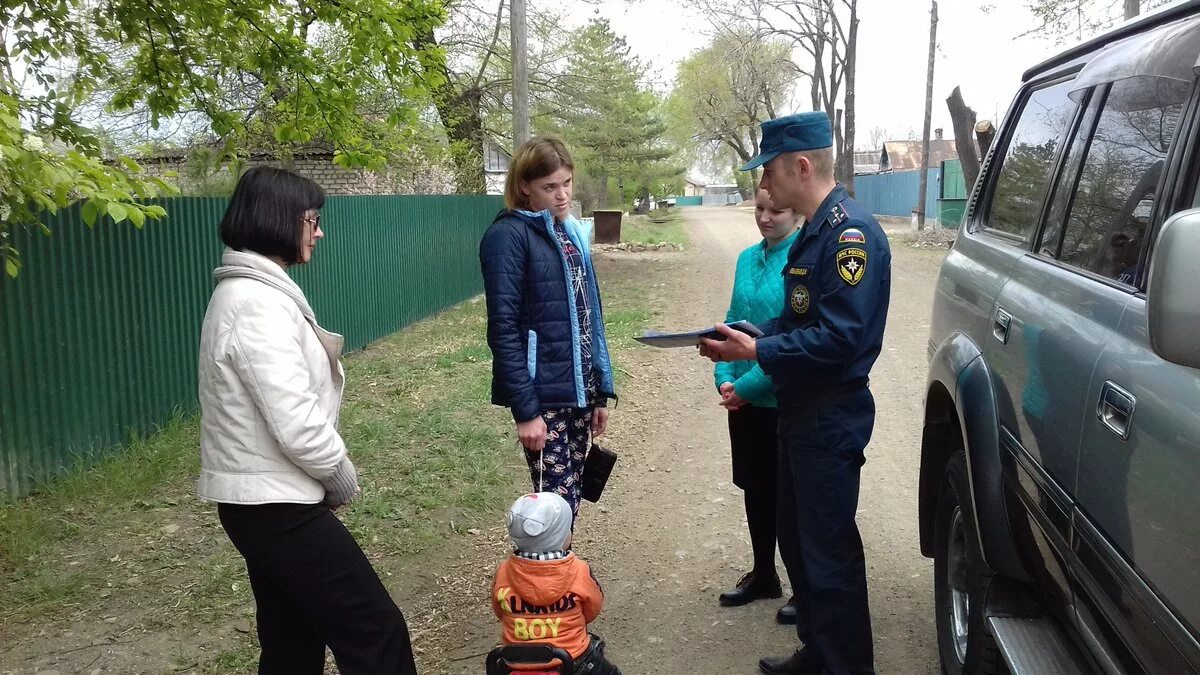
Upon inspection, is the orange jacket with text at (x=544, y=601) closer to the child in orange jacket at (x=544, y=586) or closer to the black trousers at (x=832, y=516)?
the child in orange jacket at (x=544, y=586)

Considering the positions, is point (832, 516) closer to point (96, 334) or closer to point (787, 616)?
point (787, 616)

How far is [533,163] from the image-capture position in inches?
133

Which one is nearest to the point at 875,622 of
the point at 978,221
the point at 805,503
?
the point at 805,503

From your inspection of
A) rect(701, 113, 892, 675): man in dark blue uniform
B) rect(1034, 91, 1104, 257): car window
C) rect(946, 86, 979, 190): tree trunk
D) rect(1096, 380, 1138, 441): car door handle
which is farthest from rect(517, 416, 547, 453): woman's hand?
rect(946, 86, 979, 190): tree trunk

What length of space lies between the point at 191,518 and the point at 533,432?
9.49 ft

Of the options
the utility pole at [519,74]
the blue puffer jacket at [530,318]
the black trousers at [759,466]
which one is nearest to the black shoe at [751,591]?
the black trousers at [759,466]

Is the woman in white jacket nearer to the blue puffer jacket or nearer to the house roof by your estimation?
the blue puffer jacket

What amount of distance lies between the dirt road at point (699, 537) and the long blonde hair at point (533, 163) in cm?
186

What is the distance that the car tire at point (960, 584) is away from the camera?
2.81 m

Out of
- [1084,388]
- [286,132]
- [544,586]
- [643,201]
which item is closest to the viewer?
[1084,388]

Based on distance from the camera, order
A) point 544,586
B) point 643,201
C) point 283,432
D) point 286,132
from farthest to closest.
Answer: point 643,201
point 286,132
point 544,586
point 283,432

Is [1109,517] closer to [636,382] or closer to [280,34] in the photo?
[280,34]

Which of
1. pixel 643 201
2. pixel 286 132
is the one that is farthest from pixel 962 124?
pixel 643 201

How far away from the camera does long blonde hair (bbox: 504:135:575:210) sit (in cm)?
338
